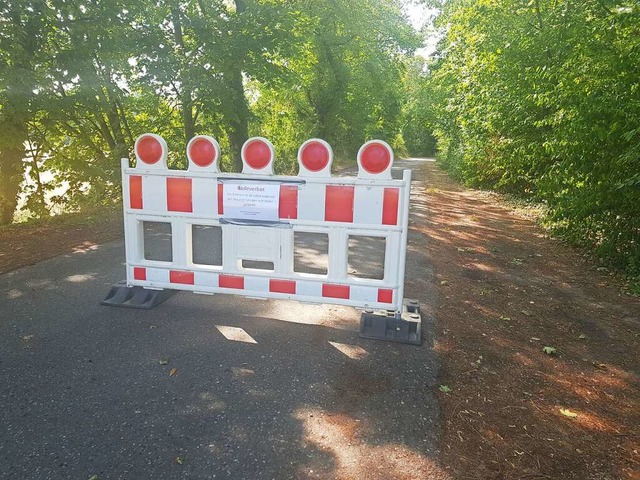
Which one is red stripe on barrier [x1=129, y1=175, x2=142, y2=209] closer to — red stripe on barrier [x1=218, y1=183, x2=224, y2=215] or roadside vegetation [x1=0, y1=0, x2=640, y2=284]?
red stripe on barrier [x1=218, y1=183, x2=224, y2=215]

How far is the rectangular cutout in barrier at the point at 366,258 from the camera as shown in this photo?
621 cm

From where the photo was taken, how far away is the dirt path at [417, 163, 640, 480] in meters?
2.56

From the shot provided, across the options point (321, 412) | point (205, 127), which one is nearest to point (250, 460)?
point (321, 412)

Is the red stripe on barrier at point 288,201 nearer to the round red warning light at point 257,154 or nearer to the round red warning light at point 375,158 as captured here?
the round red warning light at point 257,154

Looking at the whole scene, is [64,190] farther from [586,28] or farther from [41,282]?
[586,28]

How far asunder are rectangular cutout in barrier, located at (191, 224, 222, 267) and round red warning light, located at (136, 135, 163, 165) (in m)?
1.63

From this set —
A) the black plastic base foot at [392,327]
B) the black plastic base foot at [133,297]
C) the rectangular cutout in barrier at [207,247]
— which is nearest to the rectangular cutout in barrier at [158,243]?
the rectangular cutout in barrier at [207,247]

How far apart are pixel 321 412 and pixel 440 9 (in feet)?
85.0

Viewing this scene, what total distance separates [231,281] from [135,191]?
4.20ft

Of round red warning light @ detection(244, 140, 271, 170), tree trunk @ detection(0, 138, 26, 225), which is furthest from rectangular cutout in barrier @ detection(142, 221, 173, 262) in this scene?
tree trunk @ detection(0, 138, 26, 225)

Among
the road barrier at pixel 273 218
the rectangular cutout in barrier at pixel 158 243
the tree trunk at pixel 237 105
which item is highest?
the tree trunk at pixel 237 105

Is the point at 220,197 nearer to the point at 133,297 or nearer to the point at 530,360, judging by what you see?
the point at 133,297

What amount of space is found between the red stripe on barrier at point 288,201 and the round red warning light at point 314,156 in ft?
0.78

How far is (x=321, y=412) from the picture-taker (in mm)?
2898
